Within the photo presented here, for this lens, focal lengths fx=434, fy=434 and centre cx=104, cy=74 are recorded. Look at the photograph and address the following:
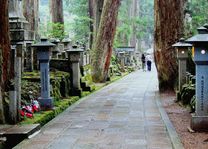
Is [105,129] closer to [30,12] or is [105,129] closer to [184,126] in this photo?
[184,126]

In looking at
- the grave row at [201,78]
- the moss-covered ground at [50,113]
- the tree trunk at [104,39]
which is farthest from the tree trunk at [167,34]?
the grave row at [201,78]

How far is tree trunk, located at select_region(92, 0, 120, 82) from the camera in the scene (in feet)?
74.6

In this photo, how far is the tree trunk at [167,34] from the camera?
645 inches

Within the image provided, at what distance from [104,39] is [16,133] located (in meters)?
15.9

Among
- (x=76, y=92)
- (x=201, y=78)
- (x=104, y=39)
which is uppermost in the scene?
(x=104, y=39)

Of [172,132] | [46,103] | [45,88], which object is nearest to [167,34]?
[45,88]

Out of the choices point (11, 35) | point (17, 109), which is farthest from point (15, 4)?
point (17, 109)

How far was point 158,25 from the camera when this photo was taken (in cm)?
1691

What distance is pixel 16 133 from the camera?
746 cm

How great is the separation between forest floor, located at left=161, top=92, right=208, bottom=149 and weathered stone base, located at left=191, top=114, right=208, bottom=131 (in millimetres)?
152

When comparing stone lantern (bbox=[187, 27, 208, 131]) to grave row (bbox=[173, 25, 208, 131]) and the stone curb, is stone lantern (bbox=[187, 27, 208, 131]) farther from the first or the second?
the stone curb

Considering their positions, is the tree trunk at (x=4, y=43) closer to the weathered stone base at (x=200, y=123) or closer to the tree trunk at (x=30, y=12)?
the weathered stone base at (x=200, y=123)

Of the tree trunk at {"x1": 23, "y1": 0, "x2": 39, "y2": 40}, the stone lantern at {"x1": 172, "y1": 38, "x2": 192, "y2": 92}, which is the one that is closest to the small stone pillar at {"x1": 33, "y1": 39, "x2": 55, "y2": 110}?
the stone lantern at {"x1": 172, "y1": 38, "x2": 192, "y2": 92}

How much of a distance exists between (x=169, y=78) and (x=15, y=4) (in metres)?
7.02
